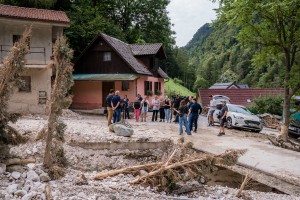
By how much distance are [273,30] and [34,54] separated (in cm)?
1474

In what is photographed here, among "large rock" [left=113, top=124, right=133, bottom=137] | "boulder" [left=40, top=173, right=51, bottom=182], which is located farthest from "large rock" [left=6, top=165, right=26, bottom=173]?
"large rock" [left=113, top=124, right=133, bottom=137]

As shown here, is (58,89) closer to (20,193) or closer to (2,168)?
(2,168)

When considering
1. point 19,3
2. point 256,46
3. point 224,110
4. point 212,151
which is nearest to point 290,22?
point 256,46

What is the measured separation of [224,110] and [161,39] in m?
28.2

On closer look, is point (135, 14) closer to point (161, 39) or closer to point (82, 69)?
point (161, 39)

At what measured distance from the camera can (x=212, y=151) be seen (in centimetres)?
Result: 1177

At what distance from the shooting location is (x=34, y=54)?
21391 millimetres

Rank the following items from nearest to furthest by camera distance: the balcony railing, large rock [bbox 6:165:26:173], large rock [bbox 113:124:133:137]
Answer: large rock [bbox 6:165:26:173]
large rock [bbox 113:124:133:137]
the balcony railing

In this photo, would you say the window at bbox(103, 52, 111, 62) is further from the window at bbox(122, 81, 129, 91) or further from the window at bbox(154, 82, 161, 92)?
the window at bbox(154, 82, 161, 92)

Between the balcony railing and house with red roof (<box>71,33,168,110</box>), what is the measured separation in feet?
23.0

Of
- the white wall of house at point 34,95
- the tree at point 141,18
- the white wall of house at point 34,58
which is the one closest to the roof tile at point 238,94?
the tree at point 141,18

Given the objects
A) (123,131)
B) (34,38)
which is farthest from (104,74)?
(123,131)

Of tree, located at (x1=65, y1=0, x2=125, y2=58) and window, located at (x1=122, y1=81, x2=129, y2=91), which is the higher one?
tree, located at (x1=65, y1=0, x2=125, y2=58)

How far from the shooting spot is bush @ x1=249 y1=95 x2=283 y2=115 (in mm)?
28125
